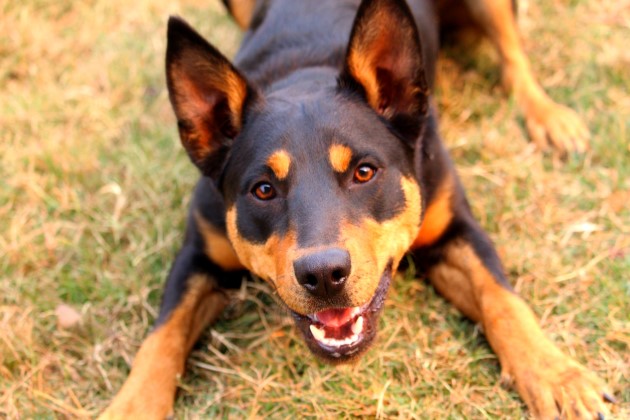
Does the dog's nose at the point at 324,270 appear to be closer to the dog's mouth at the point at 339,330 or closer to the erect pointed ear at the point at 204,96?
the dog's mouth at the point at 339,330

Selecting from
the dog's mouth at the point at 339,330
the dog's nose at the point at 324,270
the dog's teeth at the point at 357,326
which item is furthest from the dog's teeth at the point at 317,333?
the dog's nose at the point at 324,270

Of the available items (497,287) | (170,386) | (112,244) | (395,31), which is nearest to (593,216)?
(497,287)

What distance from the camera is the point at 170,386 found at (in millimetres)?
3783

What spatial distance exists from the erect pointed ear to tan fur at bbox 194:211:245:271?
14.6 inches

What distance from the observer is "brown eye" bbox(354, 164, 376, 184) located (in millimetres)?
3465

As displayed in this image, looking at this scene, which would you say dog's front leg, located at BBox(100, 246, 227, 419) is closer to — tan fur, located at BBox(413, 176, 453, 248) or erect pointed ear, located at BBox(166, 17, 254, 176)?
erect pointed ear, located at BBox(166, 17, 254, 176)

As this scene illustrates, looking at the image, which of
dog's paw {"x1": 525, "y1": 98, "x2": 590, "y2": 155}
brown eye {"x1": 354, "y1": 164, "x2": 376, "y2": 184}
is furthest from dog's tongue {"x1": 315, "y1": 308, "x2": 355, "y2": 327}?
dog's paw {"x1": 525, "y1": 98, "x2": 590, "y2": 155}

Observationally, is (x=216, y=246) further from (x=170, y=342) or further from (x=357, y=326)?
(x=357, y=326)

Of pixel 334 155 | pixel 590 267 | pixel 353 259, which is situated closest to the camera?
pixel 353 259

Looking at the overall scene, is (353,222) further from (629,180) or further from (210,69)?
(629,180)

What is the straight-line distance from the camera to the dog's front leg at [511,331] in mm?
3471

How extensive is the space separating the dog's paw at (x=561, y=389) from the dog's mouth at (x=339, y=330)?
78 centimetres

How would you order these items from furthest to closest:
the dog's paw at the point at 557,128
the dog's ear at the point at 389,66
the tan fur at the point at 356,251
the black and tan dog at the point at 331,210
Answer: the dog's paw at the point at 557,128 < the dog's ear at the point at 389,66 < the black and tan dog at the point at 331,210 < the tan fur at the point at 356,251

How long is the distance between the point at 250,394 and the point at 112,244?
5.31ft
